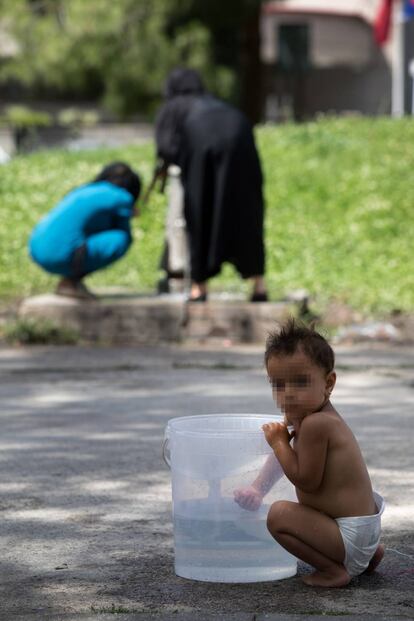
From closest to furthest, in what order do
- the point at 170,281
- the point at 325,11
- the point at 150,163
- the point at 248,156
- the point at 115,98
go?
1. the point at 248,156
2. the point at 170,281
3. the point at 150,163
4. the point at 115,98
5. the point at 325,11

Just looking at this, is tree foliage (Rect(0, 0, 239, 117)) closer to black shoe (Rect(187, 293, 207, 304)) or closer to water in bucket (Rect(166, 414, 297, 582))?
black shoe (Rect(187, 293, 207, 304))

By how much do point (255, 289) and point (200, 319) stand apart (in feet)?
1.56

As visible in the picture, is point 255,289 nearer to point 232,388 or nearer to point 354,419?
point 232,388

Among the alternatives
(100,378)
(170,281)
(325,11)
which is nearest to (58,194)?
(170,281)

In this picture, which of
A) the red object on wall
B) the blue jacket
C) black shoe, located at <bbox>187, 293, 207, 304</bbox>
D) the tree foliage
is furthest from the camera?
the red object on wall

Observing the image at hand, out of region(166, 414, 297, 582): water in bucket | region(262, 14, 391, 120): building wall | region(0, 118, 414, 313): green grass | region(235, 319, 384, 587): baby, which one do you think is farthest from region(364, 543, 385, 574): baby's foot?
region(262, 14, 391, 120): building wall

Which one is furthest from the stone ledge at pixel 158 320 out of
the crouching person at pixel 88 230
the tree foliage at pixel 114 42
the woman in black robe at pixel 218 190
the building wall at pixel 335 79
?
the building wall at pixel 335 79

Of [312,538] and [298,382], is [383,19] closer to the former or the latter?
[298,382]

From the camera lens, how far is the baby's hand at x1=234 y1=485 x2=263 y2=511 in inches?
149

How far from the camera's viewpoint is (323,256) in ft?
43.7

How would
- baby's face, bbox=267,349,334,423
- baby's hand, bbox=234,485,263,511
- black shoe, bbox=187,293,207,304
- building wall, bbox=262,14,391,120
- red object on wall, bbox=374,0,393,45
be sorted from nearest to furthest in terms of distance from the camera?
baby's face, bbox=267,349,334,423 < baby's hand, bbox=234,485,263,511 < black shoe, bbox=187,293,207,304 < red object on wall, bbox=374,0,393,45 < building wall, bbox=262,14,391,120

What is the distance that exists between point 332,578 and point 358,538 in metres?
0.13

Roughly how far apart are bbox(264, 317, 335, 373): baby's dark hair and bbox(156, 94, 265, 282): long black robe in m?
5.76

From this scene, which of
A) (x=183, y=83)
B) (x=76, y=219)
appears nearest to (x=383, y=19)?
(x=183, y=83)
